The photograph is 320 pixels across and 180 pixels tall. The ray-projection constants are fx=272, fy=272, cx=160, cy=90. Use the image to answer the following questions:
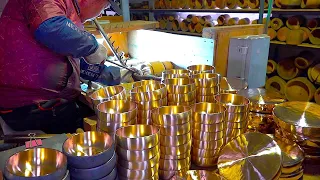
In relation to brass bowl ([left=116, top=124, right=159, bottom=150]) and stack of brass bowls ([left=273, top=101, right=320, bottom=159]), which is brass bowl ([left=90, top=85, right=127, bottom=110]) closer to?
brass bowl ([left=116, top=124, right=159, bottom=150])

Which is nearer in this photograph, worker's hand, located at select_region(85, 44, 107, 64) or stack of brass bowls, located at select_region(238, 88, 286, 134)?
stack of brass bowls, located at select_region(238, 88, 286, 134)

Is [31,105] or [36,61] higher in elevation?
[36,61]

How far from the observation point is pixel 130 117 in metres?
0.92

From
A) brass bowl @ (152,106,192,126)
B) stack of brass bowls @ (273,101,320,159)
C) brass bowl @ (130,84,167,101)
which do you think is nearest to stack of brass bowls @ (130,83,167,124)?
brass bowl @ (130,84,167,101)

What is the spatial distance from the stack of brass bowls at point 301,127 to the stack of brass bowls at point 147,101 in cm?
48

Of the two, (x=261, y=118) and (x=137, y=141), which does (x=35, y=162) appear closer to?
(x=137, y=141)

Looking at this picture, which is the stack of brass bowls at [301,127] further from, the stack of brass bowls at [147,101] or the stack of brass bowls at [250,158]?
the stack of brass bowls at [147,101]

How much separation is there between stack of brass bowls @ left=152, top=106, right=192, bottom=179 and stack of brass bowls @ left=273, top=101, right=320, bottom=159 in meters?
0.43

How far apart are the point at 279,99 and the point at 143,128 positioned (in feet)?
2.65

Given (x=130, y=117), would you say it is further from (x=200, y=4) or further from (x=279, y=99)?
(x=200, y=4)

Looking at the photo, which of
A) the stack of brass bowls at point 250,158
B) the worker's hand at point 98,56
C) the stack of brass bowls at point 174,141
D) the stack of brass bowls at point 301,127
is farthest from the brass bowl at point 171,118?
the worker's hand at point 98,56

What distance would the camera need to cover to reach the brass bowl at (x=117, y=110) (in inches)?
35.4

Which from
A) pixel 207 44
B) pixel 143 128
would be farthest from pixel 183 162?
pixel 207 44

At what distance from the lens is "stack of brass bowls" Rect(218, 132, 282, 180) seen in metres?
0.89
